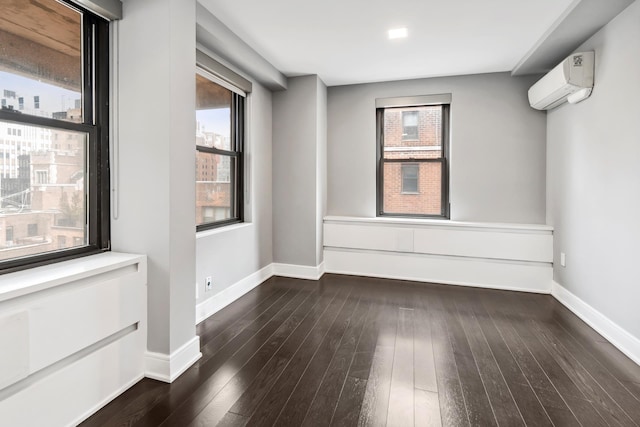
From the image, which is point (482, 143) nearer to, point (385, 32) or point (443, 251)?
point (443, 251)

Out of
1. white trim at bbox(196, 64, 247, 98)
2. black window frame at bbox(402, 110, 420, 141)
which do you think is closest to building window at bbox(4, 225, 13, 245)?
white trim at bbox(196, 64, 247, 98)

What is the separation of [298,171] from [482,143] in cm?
226

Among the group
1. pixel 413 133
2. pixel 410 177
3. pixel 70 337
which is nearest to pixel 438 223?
pixel 410 177

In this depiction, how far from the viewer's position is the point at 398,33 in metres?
2.91

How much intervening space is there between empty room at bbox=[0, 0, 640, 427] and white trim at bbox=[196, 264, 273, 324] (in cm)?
3

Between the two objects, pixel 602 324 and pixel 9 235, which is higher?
pixel 9 235

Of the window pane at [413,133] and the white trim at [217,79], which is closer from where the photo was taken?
the white trim at [217,79]

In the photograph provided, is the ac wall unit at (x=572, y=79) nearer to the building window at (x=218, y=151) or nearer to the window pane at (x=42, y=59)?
the building window at (x=218, y=151)

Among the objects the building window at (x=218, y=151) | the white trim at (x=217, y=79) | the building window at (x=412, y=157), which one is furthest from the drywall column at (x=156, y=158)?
the building window at (x=412, y=157)

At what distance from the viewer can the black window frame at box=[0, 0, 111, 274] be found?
1.96 meters

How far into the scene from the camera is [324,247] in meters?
4.45

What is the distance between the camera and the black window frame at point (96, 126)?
1961 millimetres

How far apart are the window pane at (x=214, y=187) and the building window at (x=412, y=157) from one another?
198 cm

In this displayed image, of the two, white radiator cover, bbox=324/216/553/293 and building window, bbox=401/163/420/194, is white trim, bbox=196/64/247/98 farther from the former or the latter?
building window, bbox=401/163/420/194
